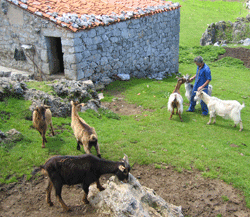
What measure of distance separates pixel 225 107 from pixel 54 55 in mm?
8711

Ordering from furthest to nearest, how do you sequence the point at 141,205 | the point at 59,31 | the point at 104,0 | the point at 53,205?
the point at 104,0
the point at 59,31
the point at 53,205
the point at 141,205

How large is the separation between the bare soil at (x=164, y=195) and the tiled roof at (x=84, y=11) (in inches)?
303

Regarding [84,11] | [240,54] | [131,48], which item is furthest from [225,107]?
[240,54]

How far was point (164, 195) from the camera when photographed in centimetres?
579

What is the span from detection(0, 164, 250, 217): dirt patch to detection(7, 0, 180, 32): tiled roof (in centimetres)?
775

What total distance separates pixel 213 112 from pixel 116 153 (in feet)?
16.2

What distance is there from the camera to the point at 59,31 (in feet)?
37.8

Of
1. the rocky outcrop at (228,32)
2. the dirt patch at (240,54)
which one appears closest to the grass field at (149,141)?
the dirt patch at (240,54)

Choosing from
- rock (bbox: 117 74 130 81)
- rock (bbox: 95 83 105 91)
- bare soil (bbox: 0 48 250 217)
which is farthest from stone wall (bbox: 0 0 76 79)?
bare soil (bbox: 0 48 250 217)

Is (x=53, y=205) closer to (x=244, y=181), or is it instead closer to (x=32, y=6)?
(x=244, y=181)

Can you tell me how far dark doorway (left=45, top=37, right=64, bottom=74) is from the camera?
12391 millimetres

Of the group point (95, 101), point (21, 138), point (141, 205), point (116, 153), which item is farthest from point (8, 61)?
point (141, 205)

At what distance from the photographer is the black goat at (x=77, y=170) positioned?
14.5 ft

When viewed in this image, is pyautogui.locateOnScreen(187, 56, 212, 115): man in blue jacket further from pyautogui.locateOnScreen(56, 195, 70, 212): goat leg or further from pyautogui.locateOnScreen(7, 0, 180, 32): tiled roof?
pyautogui.locateOnScreen(56, 195, 70, 212): goat leg
